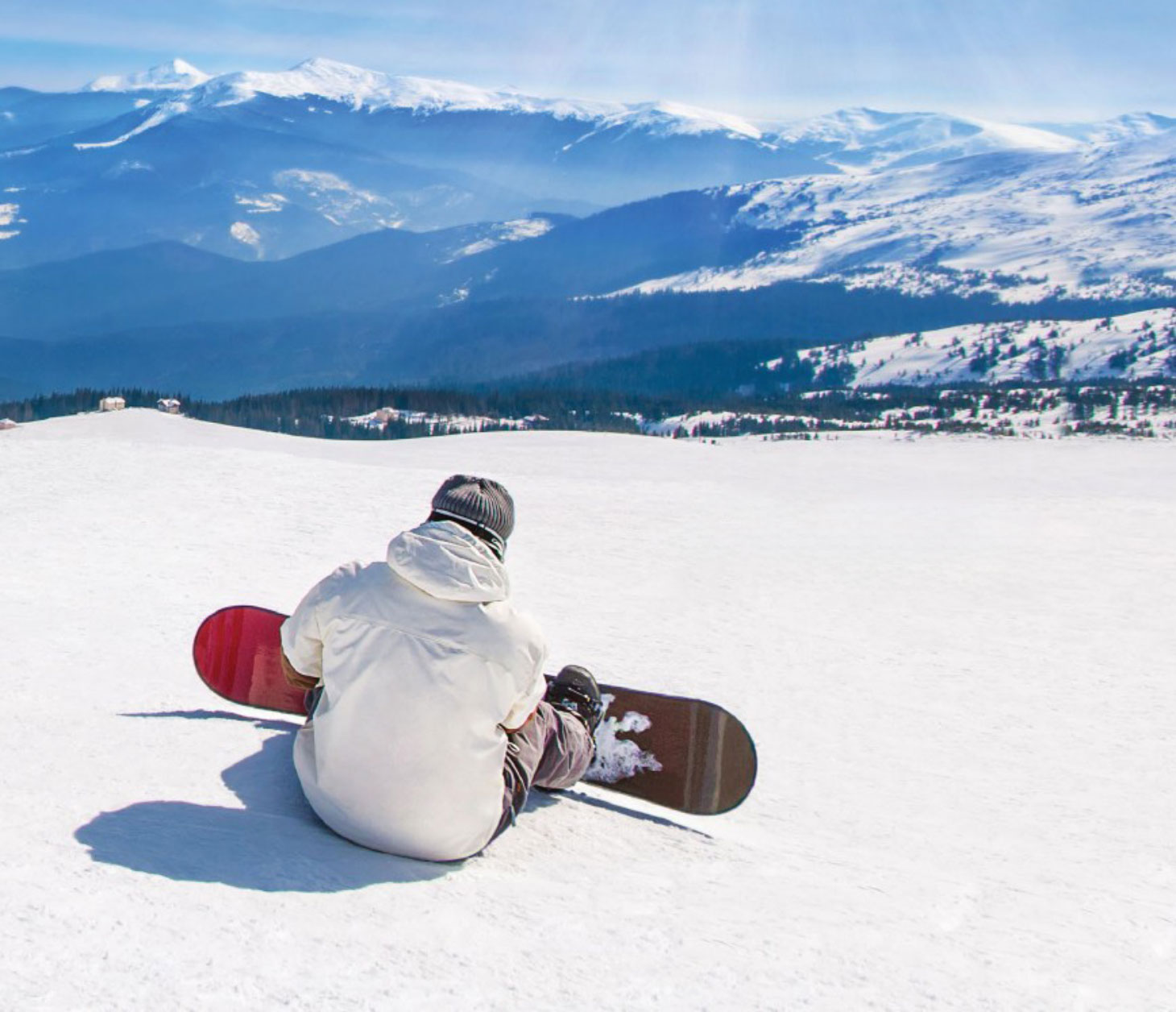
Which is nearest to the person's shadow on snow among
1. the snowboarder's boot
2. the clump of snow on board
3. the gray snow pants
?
the gray snow pants

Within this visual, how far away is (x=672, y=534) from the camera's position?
1908 centimetres

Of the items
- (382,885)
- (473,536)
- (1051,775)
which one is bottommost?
(1051,775)

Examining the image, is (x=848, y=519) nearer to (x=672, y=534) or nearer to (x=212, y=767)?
(x=672, y=534)

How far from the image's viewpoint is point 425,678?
520cm

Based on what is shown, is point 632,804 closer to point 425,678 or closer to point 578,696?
point 578,696

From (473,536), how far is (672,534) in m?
14.0

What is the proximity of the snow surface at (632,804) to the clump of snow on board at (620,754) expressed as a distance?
263 mm

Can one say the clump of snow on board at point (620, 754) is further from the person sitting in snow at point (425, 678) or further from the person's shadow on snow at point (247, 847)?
the person's shadow on snow at point (247, 847)

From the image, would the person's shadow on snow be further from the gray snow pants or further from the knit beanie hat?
the knit beanie hat

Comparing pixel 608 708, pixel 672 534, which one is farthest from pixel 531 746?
pixel 672 534

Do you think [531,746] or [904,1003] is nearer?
[904,1003]

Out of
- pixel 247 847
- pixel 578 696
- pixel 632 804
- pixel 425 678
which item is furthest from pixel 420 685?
pixel 632 804

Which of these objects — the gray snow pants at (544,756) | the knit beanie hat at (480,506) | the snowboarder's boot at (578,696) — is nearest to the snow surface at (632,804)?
the gray snow pants at (544,756)

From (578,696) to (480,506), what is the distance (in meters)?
2.07
